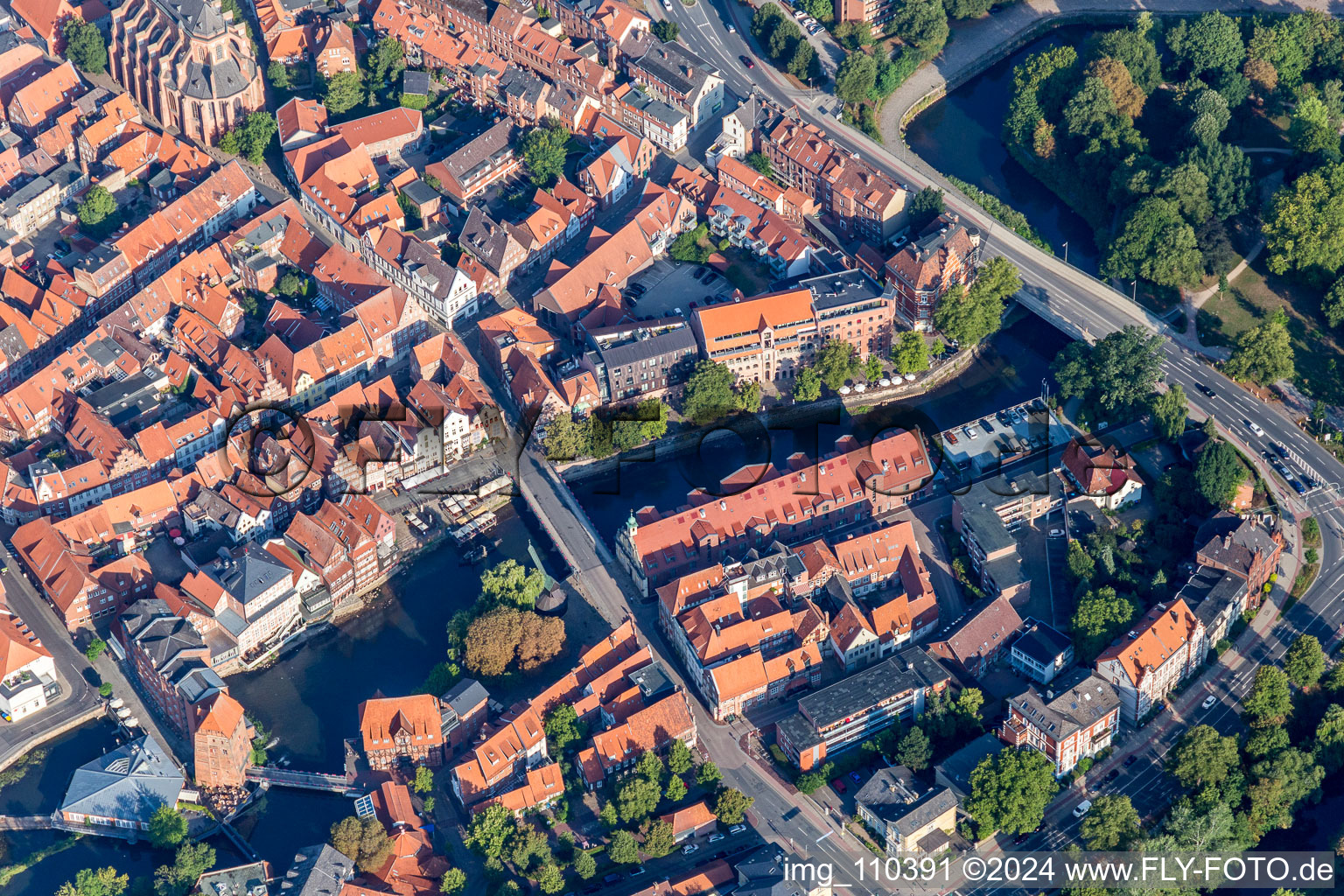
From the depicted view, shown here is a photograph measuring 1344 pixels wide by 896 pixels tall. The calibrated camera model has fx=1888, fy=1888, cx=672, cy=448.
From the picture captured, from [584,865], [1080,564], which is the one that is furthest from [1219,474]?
[584,865]

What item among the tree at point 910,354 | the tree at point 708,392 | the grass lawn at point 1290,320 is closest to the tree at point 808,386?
the tree at point 708,392

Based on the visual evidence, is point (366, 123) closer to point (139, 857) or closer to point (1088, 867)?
point (139, 857)

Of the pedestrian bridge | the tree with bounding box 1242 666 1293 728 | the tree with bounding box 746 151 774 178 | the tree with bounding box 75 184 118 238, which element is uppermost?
the tree with bounding box 746 151 774 178

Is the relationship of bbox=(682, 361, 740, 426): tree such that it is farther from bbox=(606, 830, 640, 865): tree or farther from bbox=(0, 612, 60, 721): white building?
bbox=(0, 612, 60, 721): white building

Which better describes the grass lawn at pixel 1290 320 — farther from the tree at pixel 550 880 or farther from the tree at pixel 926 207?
the tree at pixel 550 880

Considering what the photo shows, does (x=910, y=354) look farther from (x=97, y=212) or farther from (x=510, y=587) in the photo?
(x=97, y=212)

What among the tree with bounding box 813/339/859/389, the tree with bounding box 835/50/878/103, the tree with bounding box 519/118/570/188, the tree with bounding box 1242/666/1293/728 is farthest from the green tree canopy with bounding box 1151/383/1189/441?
the tree with bounding box 519/118/570/188
